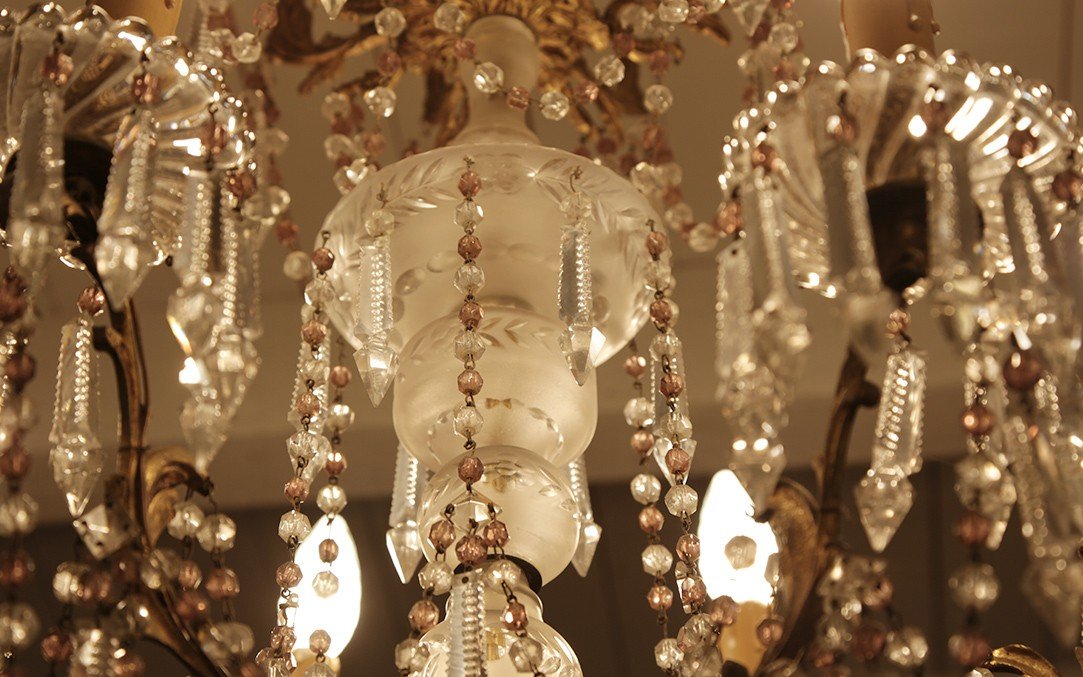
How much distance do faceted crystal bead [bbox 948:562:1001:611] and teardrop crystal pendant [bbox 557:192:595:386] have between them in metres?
0.30

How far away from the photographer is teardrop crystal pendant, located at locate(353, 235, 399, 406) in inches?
39.6

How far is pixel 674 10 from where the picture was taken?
1.13m

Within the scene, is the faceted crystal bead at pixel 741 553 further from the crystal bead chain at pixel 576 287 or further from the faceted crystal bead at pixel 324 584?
the faceted crystal bead at pixel 324 584

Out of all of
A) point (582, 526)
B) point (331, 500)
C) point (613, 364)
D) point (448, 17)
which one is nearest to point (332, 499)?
point (331, 500)

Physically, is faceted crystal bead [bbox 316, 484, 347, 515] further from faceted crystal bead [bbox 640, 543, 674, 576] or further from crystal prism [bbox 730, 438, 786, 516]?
crystal prism [bbox 730, 438, 786, 516]

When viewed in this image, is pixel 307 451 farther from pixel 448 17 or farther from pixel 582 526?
pixel 448 17

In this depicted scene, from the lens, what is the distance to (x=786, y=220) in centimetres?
90

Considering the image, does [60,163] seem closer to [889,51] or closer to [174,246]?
[174,246]

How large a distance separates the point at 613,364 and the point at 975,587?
1.43 meters

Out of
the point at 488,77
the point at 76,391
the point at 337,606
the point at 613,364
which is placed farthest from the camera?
the point at 613,364

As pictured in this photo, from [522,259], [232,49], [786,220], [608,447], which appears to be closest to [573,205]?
[522,259]

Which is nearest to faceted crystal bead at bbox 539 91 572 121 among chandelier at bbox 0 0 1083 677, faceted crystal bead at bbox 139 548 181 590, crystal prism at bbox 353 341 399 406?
chandelier at bbox 0 0 1083 677

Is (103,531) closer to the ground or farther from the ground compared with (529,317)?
closer to the ground

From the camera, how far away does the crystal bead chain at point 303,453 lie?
0.98 meters
